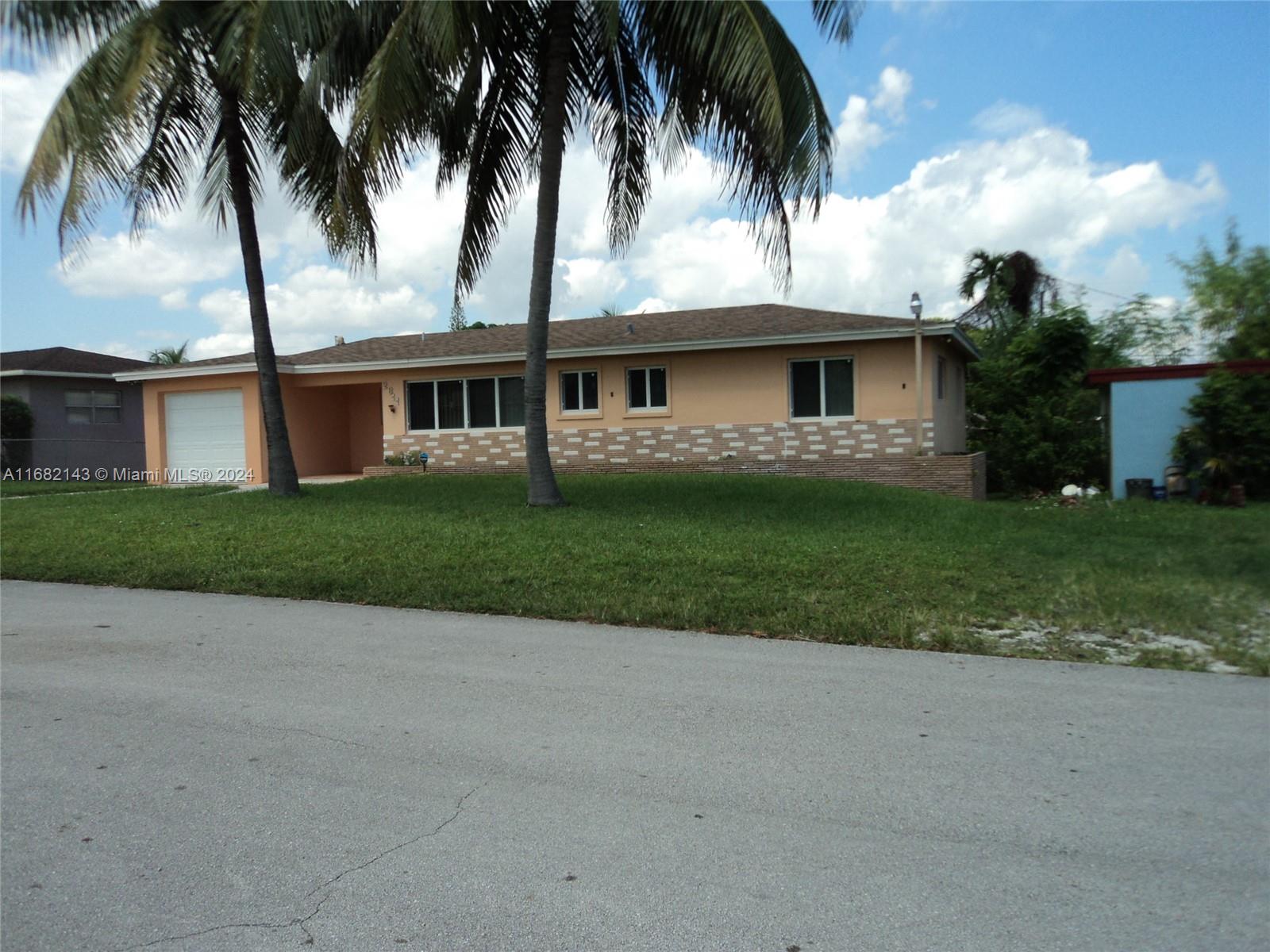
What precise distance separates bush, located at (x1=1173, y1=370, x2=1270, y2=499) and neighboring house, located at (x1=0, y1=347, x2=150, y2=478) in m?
25.5

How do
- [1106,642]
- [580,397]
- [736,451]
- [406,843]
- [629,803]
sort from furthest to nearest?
[580,397] < [736,451] < [1106,642] < [629,803] < [406,843]

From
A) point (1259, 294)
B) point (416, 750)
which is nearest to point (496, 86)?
point (416, 750)

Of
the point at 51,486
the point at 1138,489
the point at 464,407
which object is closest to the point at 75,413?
the point at 51,486

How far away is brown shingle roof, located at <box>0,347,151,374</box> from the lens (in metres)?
27.8

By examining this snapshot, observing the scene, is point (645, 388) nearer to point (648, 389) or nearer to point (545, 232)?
point (648, 389)

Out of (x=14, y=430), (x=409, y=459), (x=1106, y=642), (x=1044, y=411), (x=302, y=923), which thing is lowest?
(x=302, y=923)

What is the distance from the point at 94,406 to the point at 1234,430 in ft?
98.1

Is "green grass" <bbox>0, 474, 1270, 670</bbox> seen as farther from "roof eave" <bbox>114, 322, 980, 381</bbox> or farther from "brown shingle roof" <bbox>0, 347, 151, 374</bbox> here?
"brown shingle roof" <bbox>0, 347, 151, 374</bbox>

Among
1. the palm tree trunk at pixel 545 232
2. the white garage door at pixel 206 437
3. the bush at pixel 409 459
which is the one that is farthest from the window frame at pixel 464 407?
the palm tree trunk at pixel 545 232

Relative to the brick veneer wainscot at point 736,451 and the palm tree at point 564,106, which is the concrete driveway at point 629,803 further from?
the brick veneer wainscot at point 736,451

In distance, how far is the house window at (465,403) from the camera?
2238 centimetres

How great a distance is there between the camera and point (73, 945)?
10.9 ft

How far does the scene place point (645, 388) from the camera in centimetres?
2133

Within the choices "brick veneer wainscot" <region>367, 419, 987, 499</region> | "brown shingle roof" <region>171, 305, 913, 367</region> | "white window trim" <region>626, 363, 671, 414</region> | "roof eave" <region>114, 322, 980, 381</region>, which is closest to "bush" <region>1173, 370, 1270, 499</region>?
"brick veneer wainscot" <region>367, 419, 987, 499</region>
